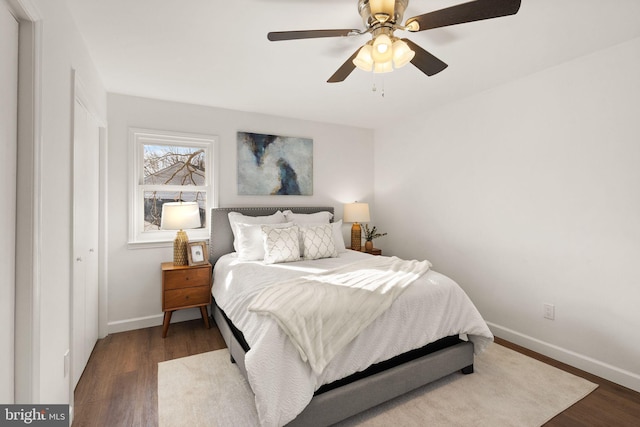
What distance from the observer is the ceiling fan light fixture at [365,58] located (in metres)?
1.73

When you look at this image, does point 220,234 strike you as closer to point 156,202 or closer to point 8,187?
point 156,202

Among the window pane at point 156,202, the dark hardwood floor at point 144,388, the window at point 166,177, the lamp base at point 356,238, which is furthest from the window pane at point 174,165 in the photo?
the lamp base at point 356,238

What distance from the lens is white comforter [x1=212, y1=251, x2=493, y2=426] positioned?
151 cm

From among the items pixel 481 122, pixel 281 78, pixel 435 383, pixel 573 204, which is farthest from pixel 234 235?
pixel 573 204

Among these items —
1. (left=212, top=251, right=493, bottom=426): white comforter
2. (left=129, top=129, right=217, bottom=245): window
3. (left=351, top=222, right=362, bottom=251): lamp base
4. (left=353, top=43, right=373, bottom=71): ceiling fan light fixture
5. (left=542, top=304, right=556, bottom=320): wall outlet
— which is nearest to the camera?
(left=212, top=251, right=493, bottom=426): white comforter

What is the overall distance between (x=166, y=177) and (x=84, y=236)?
1219 mm

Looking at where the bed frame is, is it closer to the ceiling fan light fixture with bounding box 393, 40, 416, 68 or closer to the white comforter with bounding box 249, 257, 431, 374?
the white comforter with bounding box 249, 257, 431, 374

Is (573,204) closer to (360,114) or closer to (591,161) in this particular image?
(591,161)

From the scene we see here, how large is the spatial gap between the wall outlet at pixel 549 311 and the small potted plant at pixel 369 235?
1.99 metres

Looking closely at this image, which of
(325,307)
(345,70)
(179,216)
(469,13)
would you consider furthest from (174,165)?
(469,13)

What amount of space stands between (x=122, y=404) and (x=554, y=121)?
394cm

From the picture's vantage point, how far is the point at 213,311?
10.7 feet

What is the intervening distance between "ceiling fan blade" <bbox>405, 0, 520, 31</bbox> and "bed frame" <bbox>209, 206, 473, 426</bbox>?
1994mm

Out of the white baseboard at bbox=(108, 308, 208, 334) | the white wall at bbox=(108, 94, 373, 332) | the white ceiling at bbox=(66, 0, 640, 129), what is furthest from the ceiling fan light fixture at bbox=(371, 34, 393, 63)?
the white baseboard at bbox=(108, 308, 208, 334)
